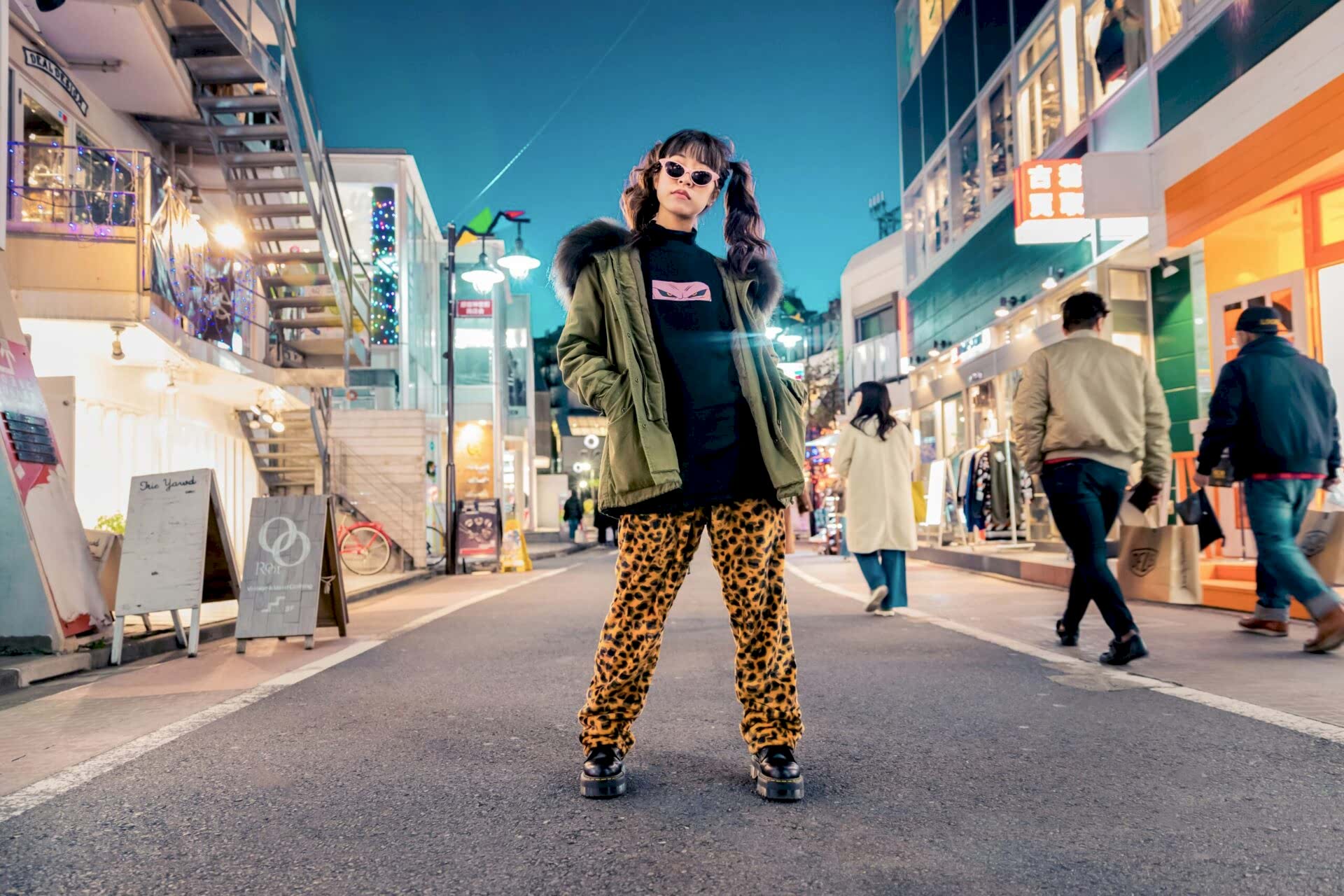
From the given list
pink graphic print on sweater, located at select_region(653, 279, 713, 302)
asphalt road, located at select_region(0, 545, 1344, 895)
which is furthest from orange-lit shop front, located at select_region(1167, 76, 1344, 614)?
pink graphic print on sweater, located at select_region(653, 279, 713, 302)

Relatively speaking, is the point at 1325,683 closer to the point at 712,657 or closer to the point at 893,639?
the point at 893,639

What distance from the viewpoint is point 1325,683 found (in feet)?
15.3

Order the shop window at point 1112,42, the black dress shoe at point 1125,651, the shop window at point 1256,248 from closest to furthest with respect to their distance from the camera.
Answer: the black dress shoe at point 1125,651 < the shop window at point 1256,248 < the shop window at point 1112,42

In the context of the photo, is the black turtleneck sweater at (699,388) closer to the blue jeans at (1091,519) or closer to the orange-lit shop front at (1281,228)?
the blue jeans at (1091,519)

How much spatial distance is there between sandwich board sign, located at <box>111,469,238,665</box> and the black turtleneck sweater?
4827 mm

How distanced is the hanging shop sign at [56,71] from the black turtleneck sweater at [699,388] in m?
10.5

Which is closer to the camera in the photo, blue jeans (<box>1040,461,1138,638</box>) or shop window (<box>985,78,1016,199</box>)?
blue jeans (<box>1040,461,1138,638</box>)

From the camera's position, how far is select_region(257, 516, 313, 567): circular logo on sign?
7.32 meters

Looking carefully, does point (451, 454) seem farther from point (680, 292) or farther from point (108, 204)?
point (680, 292)

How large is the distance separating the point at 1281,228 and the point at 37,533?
10906 mm

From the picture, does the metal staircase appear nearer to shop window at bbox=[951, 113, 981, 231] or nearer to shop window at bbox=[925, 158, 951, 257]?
shop window at bbox=[951, 113, 981, 231]

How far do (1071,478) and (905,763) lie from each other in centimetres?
282

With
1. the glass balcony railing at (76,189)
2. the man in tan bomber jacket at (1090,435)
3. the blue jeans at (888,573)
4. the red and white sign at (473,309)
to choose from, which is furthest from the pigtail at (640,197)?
the red and white sign at (473,309)

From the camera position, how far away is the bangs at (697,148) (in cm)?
322
